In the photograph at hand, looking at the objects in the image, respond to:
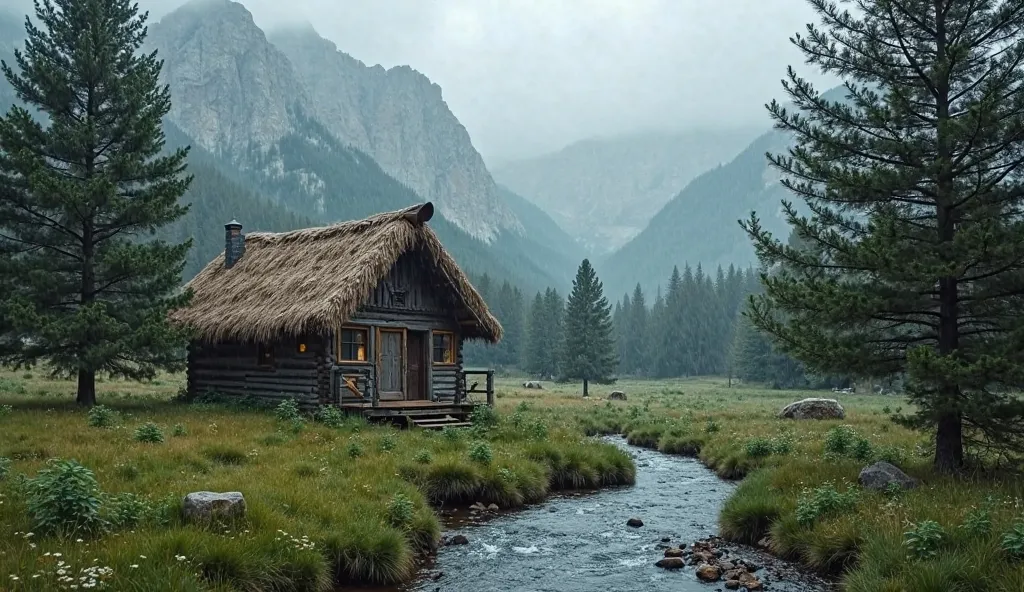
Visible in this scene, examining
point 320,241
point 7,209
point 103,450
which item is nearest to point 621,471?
point 103,450

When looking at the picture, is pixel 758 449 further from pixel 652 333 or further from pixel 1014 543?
pixel 652 333

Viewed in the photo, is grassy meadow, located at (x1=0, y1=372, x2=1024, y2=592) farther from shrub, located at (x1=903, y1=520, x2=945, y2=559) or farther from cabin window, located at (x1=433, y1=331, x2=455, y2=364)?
cabin window, located at (x1=433, y1=331, x2=455, y2=364)

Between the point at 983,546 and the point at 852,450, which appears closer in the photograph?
the point at 983,546

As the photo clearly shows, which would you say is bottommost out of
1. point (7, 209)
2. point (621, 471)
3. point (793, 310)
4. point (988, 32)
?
point (621, 471)

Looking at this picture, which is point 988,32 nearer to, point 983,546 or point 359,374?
point 983,546

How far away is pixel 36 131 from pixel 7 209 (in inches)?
95.8

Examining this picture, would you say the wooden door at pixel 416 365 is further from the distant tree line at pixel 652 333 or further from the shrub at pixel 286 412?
the distant tree line at pixel 652 333

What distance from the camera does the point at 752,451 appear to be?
60.1ft

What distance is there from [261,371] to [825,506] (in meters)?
20.1

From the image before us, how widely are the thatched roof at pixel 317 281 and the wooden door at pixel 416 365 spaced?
183cm

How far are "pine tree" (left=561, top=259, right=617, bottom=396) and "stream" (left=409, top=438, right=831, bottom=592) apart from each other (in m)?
44.5

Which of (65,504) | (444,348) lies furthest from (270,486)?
(444,348)

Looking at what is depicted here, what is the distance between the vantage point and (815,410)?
28.8 metres

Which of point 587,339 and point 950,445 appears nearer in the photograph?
point 950,445
